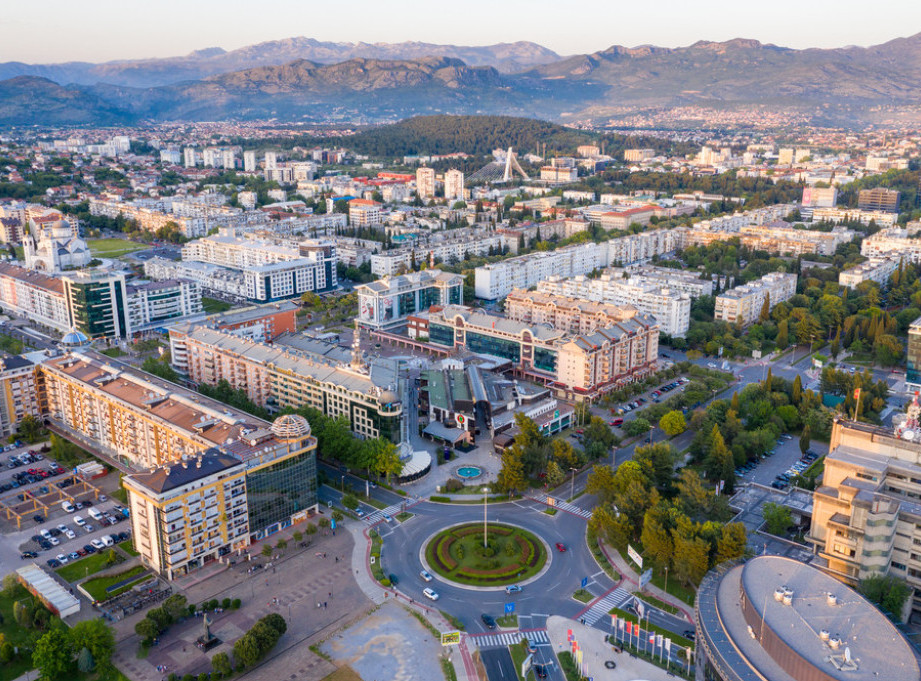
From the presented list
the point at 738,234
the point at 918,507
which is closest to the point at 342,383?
the point at 918,507

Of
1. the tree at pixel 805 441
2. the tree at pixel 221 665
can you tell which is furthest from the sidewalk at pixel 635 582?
the tree at pixel 221 665

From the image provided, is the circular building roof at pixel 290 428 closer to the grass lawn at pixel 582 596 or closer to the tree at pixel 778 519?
the grass lawn at pixel 582 596

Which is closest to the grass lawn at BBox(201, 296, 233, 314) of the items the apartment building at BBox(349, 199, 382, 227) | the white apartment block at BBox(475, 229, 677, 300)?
the white apartment block at BBox(475, 229, 677, 300)

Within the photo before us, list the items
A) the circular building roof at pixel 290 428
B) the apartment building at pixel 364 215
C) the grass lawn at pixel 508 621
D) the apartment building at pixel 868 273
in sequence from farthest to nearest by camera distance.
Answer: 1. the apartment building at pixel 364 215
2. the apartment building at pixel 868 273
3. the circular building roof at pixel 290 428
4. the grass lawn at pixel 508 621

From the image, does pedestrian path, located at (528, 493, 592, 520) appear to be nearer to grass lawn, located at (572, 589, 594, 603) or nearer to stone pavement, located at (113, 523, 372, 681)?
grass lawn, located at (572, 589, 594, 603)

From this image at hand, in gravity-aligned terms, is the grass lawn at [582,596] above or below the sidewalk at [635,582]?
below
